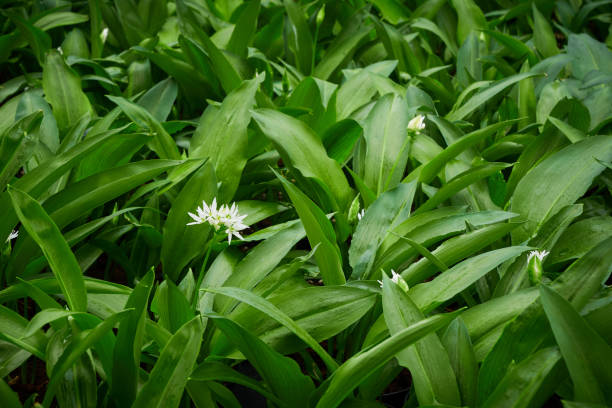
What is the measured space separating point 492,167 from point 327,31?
4.75 ft

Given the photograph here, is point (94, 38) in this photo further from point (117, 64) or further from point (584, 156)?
point (584, 156)

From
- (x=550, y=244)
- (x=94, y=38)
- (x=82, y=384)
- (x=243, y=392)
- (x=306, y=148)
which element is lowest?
(x=243, y=392)

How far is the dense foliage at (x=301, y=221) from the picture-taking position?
1.15m

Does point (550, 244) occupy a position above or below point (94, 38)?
below

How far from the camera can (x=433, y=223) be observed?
4.91 ft

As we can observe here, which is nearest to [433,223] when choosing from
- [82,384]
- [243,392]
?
[243,392]

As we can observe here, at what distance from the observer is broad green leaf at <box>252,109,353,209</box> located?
1.70 meters

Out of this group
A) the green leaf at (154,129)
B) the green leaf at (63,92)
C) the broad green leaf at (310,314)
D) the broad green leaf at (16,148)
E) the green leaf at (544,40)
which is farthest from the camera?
the green leaf at (544,40)

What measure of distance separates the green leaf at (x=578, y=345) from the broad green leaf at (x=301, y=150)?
0.75m

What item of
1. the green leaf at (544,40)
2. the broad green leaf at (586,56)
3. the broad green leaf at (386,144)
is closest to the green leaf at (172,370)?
the broad green leaf at (386,144)

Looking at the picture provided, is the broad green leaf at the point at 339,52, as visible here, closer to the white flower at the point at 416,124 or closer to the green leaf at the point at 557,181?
the white flower at the point at 416,124

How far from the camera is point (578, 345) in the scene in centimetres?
106

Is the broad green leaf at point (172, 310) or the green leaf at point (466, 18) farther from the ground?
the green leaf at point (466, 18)

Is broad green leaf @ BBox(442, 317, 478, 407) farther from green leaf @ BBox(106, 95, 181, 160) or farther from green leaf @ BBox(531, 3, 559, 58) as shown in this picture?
green leaf @ BBox(531, 3, 559, 58)
